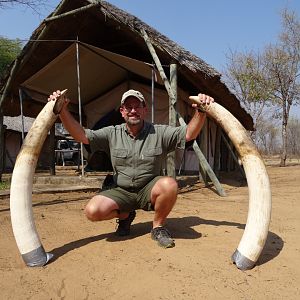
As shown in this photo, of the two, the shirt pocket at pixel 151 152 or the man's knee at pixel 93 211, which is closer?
the man's knee at pixel 93 211

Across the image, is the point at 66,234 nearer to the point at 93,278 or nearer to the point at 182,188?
the point at 93,278

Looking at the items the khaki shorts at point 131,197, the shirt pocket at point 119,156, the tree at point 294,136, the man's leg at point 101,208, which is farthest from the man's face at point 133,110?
the tree at point 294,136

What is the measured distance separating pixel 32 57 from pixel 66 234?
19.6 feet

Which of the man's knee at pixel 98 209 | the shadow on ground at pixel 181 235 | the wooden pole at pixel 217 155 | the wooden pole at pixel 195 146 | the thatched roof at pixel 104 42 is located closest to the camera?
the shadow on ground at pixel 181 235

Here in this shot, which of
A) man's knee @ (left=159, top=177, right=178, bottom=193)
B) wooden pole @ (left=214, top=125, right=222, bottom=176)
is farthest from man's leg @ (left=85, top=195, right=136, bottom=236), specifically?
wooden pole @ (left=214, top=125, right=222, bottom=176)

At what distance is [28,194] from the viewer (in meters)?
2.65

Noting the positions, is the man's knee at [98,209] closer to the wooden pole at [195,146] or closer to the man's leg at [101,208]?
the man's leg at [101,208]

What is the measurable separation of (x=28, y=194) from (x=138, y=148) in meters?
0.90

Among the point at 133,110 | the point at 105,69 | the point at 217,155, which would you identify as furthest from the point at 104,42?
the point at 133,110

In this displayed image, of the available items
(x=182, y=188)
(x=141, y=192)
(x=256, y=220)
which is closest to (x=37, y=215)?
(x=141, y=192)

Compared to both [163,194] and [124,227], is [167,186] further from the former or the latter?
[124,227]

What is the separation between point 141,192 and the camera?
306 centimetres

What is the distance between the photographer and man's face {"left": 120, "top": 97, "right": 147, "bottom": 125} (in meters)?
3.02

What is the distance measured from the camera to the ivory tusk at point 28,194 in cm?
255
